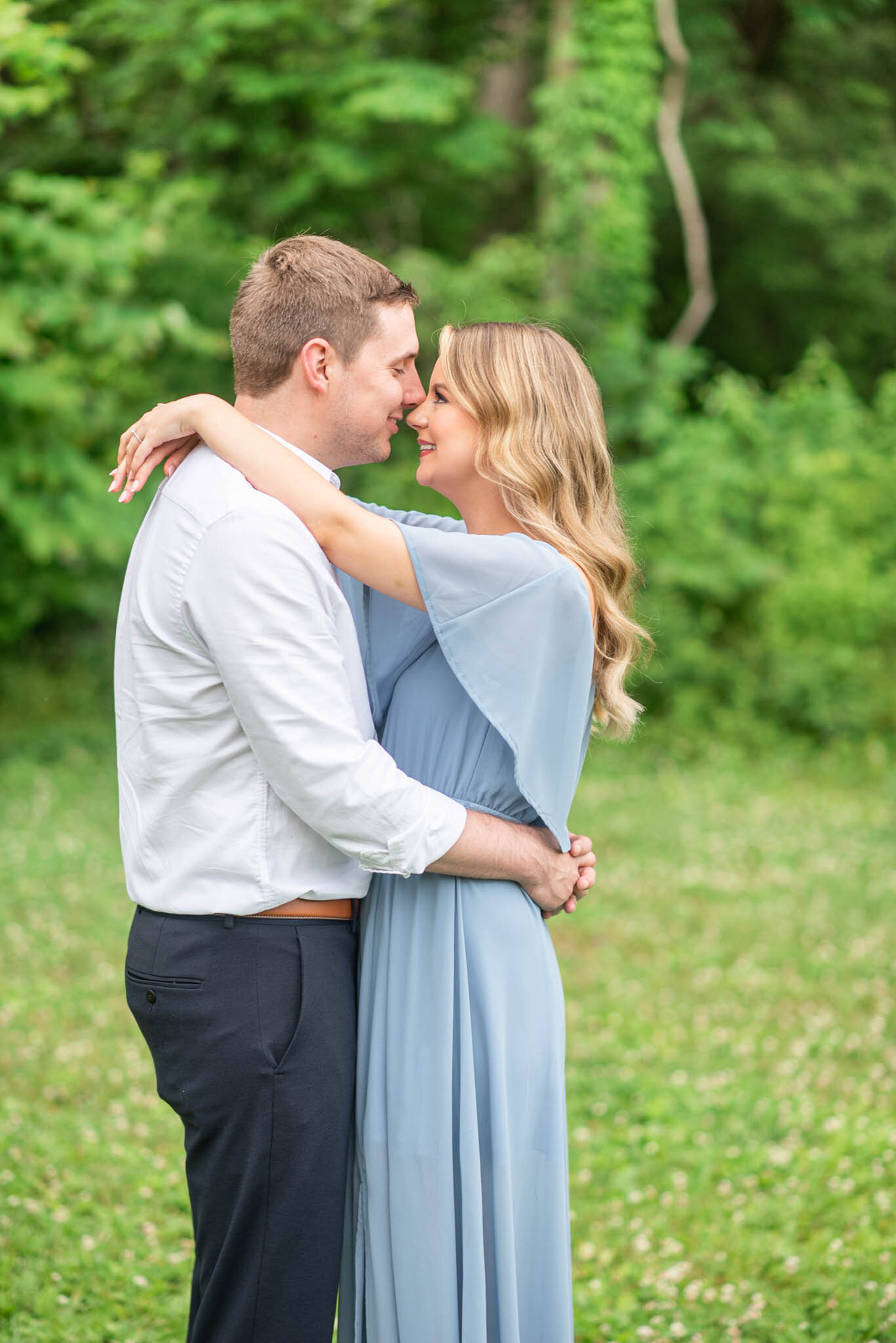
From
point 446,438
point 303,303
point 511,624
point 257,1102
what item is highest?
point 303,303

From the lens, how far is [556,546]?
2.30 meters

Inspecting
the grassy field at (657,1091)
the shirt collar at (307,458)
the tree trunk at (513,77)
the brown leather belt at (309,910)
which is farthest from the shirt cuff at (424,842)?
the tree trunk at (513,77)

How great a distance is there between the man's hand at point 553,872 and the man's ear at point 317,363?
2.84ft

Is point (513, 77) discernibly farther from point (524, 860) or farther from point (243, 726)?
point (243, 726)

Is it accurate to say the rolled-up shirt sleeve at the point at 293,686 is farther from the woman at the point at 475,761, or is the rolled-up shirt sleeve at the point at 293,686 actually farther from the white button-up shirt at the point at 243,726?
the woman at the point at 475,761

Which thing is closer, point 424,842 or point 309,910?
point 424,842

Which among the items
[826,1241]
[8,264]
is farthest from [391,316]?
[8,264]

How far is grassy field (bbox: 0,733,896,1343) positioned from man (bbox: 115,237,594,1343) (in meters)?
1.65

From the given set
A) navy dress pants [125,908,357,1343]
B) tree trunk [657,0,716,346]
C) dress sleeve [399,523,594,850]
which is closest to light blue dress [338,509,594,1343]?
dress sleeve [399,523,594,850]

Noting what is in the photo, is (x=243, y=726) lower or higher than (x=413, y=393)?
lower

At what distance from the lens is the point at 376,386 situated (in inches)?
88.4

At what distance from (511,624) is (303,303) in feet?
2.09

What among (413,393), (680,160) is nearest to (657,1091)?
(413,393)

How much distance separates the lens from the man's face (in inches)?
87.8
